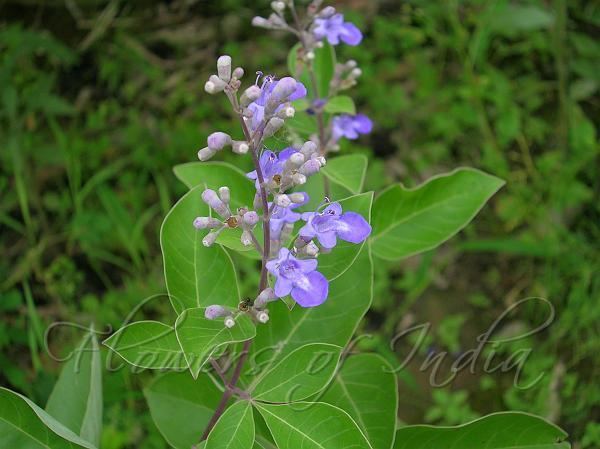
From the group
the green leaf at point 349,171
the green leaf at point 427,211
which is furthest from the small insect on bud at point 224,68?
the green leaf at point 427,211

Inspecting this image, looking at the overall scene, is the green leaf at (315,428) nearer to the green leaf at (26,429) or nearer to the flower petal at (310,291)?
the flower petal at (310,291)

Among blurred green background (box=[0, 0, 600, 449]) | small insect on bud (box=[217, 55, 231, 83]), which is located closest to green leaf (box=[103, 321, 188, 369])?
small insect on bud (box=[217, 55, 231, 83])

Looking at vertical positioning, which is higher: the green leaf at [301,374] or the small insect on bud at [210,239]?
the small insect on bud at [210,239]

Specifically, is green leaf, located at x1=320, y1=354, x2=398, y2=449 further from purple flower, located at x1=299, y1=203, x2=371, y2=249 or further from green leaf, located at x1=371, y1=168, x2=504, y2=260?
purple flower, located at x1=299, y1=203, x2=371, y2=249

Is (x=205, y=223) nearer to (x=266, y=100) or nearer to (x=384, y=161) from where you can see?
(x=266, y=100)

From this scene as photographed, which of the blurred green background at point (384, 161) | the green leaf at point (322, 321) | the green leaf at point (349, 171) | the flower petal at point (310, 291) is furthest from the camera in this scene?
the blurred green background at point (384, 161)

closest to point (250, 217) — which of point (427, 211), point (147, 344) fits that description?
point (147, 344)
